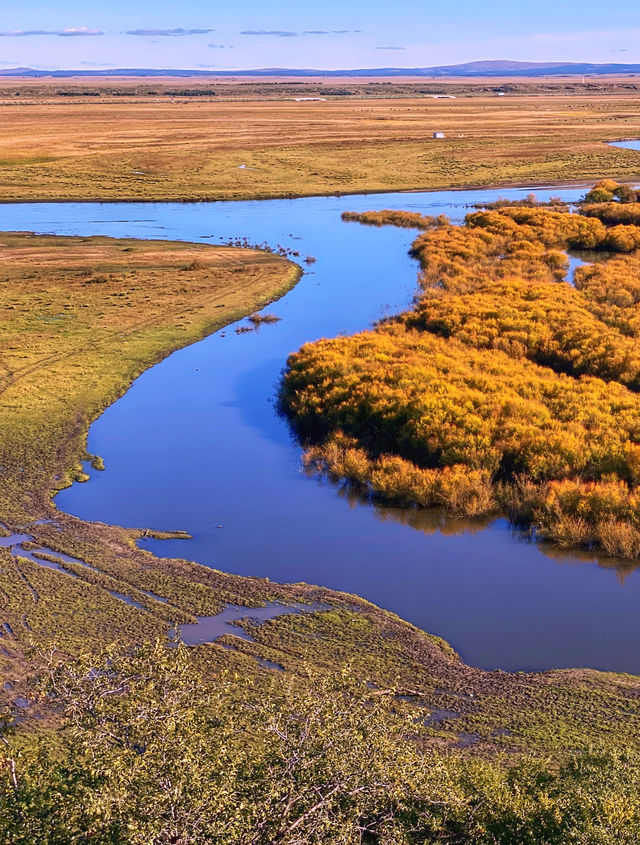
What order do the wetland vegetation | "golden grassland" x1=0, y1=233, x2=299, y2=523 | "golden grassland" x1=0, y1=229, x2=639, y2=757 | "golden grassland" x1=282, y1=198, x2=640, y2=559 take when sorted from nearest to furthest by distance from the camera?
the wetland vegetation
"golden grassland" x1=0, y1=229, x2=639, y2=757
"golden grassland" x1=282, y1=198, x2=640, y2=559
"golden grassland" x1=0, y1=233, x2=299, y2=523

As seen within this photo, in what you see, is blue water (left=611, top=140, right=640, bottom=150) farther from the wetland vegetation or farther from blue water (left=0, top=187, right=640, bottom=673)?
blue water (left=0, top=187, right=640, bottom=673)

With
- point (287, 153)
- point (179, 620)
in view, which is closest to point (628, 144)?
point (287, 153)

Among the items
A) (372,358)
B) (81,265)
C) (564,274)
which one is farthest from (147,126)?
(372,358)

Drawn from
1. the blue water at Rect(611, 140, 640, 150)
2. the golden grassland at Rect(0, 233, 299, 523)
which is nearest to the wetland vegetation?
the golden grassland at Rect(0, 233, 299, 523)

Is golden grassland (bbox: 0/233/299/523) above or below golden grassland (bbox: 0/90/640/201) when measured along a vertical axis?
below

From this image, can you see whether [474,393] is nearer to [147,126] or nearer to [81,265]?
[81,265]

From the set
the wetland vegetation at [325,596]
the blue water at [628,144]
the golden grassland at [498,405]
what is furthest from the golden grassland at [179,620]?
the blue water at [628,144]
